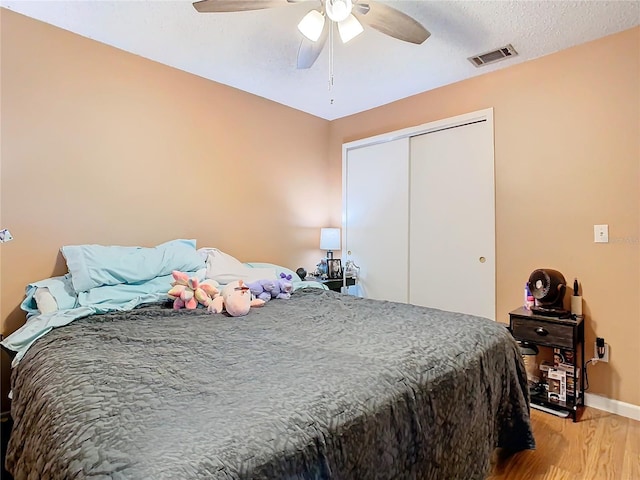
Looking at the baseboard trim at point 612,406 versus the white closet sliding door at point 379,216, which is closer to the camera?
the baseboard trim at point 612,406

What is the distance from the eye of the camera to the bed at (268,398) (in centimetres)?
80

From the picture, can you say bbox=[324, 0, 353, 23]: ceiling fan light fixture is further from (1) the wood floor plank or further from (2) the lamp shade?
(1) the wood floor plank

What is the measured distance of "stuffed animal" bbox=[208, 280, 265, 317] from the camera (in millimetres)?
2053

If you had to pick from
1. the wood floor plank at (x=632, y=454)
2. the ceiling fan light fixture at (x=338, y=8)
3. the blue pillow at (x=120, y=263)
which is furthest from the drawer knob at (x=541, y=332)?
the blue pillow at (x=120, y=263)

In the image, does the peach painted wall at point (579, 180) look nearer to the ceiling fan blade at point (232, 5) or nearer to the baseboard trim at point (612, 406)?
the baseboard trim at point (612, 406)

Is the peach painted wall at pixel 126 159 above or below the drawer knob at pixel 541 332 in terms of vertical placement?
above

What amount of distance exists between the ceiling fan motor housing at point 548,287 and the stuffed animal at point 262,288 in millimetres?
1817

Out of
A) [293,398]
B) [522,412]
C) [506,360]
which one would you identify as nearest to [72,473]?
[293,398]

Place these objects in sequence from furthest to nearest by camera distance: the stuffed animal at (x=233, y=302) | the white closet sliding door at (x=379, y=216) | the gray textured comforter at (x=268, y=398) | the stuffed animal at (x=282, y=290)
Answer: the white closet sliding door at (x=379, y=216)
the stuffed animal at (x=282, y=290)
the stuffed animal at (x=233, y=302)
the gray textured comforter at (x=268, y=398)

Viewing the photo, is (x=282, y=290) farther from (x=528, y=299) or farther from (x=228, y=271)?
(x=528, y=299)

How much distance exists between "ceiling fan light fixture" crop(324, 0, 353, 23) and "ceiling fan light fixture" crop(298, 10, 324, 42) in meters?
0.08

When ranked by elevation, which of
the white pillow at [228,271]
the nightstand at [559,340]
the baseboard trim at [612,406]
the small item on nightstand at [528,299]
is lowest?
the baseboard trim at [612,406]

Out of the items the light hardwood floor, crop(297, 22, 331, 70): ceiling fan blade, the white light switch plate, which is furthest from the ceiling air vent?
the light hardwood floor

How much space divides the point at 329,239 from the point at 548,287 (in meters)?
2.09
